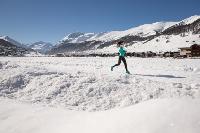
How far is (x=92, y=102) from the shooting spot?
9.44m

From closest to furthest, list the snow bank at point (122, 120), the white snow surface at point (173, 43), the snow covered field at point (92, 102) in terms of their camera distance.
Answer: the snow bank at point (122, 120) → the snow covered field at point (92, 102) → the white snow surface at point (173, 43)

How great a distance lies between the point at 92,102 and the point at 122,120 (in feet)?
12.4

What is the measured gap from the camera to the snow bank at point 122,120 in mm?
5105

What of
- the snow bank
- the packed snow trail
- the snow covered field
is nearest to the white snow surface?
the packed snow trail

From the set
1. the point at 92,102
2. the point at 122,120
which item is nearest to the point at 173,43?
the point at 92,102

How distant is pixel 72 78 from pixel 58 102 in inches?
89.2

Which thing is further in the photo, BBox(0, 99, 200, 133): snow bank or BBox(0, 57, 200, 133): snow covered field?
BBox(0, 57, 200, 133): snow covered field

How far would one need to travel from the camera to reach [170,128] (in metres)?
4.96

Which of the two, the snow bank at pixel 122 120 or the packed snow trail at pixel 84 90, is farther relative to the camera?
the packed snow trail at pixel 84 90

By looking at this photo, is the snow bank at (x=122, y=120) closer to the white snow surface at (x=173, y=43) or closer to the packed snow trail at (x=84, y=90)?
the packed snow trail at (x=84, y=90)

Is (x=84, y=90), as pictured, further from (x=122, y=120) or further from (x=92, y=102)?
(x=122, y=120)

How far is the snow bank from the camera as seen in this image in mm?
5105

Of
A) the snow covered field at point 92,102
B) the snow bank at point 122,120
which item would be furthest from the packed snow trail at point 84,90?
the snow bank at point 122,120

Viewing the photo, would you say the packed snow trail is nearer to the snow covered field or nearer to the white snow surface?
the snow covered field
